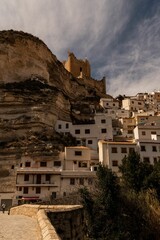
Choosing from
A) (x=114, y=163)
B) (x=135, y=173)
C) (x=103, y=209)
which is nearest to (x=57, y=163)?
(x=114, y=163)

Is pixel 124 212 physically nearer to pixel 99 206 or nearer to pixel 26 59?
pixel 99 206

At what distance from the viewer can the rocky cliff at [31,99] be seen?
38938mm

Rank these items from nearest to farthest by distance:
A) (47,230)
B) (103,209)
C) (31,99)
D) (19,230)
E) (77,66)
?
(47,230)
(19,230)
(103,209)
(31,99)
(77,66)

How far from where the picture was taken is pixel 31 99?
149 feet

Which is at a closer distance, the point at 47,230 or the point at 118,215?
the point at 47,230

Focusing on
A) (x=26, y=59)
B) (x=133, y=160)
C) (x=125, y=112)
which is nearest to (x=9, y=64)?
(x=26, y=59)

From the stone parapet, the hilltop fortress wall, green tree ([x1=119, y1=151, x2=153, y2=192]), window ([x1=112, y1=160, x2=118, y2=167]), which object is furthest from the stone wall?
the hilltop fortress wall

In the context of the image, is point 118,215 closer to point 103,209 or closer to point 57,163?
point 103,209

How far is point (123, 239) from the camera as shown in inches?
761

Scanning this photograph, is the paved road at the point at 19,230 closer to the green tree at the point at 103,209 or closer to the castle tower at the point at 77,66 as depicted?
the green tree at the point at 103,209

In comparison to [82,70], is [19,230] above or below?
below

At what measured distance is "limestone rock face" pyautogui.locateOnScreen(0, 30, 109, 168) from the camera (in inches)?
1538

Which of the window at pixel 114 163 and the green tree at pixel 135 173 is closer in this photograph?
the green tree at pixel 135 173

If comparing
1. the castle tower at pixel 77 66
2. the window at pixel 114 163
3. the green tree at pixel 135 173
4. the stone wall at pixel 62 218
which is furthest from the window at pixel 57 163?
the castle tower at pixel 77 66
